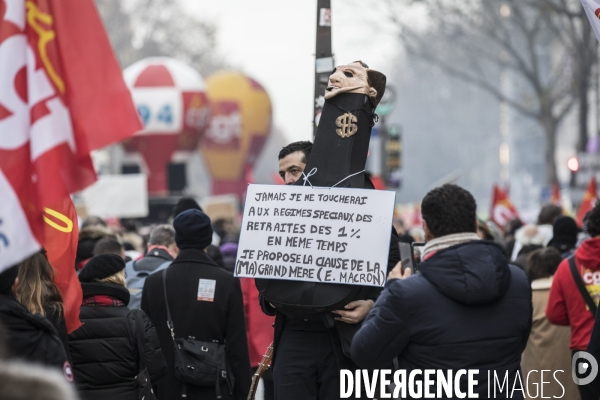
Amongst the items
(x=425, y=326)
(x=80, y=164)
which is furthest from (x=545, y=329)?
(x=80, y=164)

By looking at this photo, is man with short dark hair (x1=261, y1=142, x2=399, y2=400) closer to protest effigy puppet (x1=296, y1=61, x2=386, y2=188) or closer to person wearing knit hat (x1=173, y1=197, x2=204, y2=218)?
protest effigy puppet (x1=296, y1=61, x2=386, y2=188)

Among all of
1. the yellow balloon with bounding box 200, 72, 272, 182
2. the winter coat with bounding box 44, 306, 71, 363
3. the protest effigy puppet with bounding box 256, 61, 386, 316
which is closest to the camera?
the winter coat with bounding box 44, 306, 71, 363

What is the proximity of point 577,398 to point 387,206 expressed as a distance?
3.32m

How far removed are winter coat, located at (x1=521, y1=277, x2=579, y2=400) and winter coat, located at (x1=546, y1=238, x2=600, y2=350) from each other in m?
0.75

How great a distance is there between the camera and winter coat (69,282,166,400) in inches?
240

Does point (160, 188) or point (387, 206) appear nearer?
point (387, 206)

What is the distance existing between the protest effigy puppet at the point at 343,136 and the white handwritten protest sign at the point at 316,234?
0.10 m

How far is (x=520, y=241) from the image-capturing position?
465 inches

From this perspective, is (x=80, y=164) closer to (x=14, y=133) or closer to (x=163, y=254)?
(x=14, y=133)

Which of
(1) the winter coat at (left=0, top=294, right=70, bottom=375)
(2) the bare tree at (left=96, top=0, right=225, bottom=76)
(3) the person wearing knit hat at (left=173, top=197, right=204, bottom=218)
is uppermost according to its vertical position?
(2) the bare tree at (left=96, top=0, right=225, bottom=76)

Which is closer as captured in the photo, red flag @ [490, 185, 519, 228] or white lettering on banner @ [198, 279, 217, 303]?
white lettering on banner @ [198, 279, 217, 303]

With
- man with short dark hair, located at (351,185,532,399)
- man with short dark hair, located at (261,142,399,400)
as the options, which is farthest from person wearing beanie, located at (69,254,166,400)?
man with short dark hair, located at (351,185,532,399)

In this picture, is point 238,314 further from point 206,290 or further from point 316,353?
point 316,353

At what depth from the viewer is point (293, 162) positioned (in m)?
6.31
